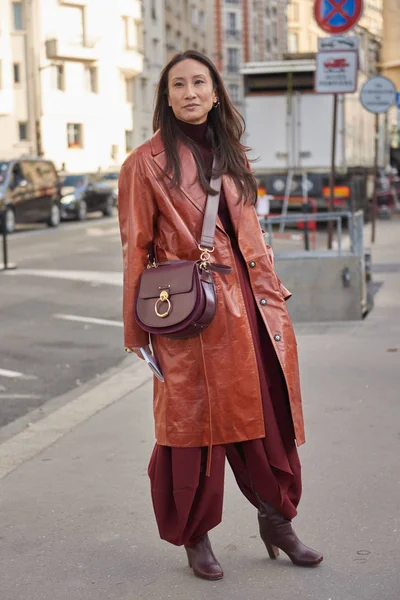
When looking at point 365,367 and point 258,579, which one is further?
point 365,367

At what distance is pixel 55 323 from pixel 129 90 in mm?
54192

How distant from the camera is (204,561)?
3994mm

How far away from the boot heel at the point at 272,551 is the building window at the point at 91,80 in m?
57.3

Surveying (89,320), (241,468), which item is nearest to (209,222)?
(241,468)

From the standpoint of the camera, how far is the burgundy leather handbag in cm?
373

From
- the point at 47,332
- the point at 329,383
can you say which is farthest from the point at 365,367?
the point at 47,332

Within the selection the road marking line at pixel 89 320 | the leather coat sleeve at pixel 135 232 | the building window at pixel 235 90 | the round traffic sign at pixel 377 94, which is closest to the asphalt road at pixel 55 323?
the road marking line at pixel 89 320

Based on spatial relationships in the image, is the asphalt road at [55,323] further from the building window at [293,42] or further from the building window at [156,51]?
the building window at [293,42]

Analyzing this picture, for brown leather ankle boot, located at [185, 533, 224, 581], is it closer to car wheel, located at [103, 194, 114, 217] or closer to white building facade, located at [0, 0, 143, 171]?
car wheel, located at [103, 194, 114, 217]

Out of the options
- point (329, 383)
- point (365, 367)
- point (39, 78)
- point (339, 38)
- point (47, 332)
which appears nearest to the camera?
point (329, 383)

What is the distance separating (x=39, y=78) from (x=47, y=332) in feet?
150

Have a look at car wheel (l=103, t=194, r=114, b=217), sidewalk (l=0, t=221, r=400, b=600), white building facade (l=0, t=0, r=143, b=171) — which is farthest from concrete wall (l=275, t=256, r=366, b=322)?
white building facade (l=0, t=0, r=143, b=171)

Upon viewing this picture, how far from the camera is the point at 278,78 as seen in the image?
83.3 feet

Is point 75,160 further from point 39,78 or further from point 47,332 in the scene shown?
point 47,332
